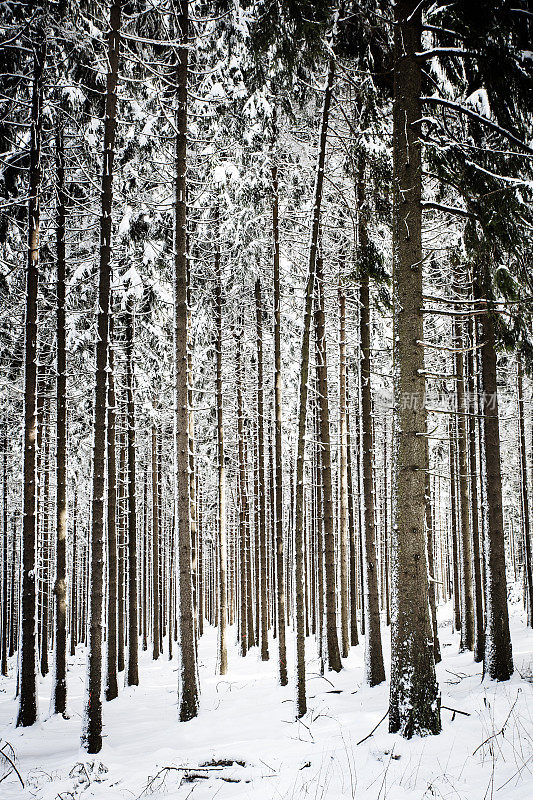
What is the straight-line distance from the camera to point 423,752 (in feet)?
18.4

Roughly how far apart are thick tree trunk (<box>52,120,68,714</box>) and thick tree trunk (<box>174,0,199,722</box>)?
3104 millimetres

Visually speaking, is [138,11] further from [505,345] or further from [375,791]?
[375,791]

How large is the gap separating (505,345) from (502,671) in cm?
606

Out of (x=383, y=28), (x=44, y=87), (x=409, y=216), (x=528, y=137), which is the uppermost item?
(x=44, y=87)

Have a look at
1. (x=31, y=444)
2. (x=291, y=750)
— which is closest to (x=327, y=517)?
(x=291, y=750)

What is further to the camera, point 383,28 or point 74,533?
point 74,533

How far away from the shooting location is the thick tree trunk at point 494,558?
941 cm

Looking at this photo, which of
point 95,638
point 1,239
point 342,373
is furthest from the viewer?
point 342,373

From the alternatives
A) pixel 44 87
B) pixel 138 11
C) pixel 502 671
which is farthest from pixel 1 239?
pixel 502 671

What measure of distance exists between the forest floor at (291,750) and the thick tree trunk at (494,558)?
39cm

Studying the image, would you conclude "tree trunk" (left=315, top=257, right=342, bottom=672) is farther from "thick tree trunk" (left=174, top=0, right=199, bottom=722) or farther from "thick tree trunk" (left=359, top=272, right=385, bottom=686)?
"thick tree trunk" (left=174, top=0, right=199, bottom=722)

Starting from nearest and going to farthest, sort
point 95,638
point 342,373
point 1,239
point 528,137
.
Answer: point 528,137 → point 95,638 → point 1,239 → point 342,373

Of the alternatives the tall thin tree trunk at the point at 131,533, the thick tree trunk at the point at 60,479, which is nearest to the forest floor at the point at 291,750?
the thick tree trunk at the point at 60,479

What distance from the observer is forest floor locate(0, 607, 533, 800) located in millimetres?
5215
